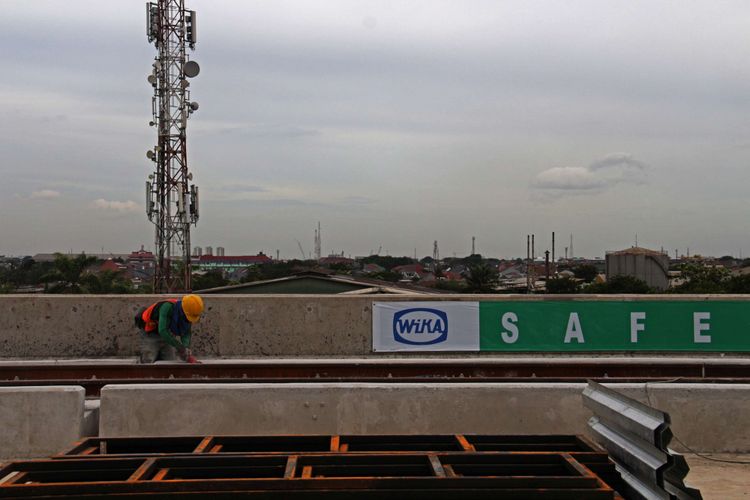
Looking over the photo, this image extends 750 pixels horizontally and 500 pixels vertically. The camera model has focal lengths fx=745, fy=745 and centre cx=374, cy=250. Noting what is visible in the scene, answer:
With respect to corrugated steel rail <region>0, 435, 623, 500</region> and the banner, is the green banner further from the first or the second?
corrugated steel rail <region>0, 435, 623, 500</region>

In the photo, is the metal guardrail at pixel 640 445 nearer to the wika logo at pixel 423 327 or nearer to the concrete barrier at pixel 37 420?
the concrete barrier at pixel 37 420

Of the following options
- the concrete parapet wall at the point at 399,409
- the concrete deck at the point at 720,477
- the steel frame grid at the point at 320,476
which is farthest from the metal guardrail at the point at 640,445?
the concrete parapet wall at the point at 399,409

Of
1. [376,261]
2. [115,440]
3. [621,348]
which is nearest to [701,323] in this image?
[621,348]

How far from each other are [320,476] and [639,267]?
162 ft

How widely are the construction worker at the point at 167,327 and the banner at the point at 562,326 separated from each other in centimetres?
332

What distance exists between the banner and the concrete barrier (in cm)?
635

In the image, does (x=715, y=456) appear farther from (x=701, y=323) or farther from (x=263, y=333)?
(x=263, y=333)

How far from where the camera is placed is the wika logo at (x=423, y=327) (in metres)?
13.2

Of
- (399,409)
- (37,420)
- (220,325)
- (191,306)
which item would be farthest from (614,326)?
(37,420)

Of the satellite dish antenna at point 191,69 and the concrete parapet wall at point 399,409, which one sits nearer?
the concrete parapet wall at point 399,409

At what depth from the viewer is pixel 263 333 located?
42.8ft

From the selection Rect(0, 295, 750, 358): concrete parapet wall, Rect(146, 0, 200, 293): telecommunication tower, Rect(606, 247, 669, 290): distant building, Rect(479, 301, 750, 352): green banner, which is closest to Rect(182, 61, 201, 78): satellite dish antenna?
Rect(146, 0, 200, 293): telecommunication tower

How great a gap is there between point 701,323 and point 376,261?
153211mm

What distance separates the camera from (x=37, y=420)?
760 cm
